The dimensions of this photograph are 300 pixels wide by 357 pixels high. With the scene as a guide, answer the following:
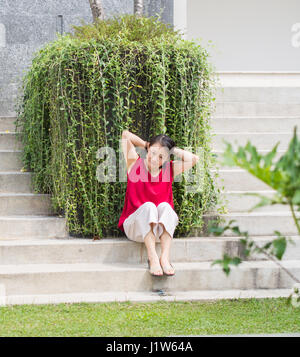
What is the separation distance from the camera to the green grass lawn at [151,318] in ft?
9.99

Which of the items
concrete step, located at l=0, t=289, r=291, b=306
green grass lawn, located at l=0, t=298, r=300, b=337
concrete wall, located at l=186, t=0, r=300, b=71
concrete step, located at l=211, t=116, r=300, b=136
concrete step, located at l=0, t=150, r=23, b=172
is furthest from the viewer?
concrete wall, located at l=186, t=0, r=300, b=71

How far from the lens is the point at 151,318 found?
128 inches

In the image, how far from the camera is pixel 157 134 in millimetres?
4215

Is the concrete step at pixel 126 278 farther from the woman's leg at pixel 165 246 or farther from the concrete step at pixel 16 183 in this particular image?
the concrete step at pixel 16 183

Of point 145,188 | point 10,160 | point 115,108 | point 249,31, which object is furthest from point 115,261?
point 249,31

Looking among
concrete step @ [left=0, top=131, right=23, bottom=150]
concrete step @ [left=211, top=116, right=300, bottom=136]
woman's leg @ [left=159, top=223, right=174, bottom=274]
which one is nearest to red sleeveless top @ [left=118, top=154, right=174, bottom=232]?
woman's leg @ [left=159, top=223, right=174, bottom=274]

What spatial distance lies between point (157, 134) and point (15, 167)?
1796mm

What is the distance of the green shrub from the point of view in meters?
4.13

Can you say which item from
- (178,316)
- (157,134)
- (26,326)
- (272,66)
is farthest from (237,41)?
(26,326)

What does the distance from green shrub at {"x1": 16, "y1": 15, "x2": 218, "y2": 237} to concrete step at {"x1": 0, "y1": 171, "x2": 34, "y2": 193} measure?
24.7 inches

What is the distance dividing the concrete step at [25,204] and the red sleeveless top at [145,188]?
903 mm

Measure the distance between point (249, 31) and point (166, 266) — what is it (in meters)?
4.82

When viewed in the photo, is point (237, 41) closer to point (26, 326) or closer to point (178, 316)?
point (178, 316)
